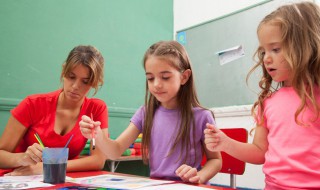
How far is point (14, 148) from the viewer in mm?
1395

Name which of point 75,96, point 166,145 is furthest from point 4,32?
point 166,145

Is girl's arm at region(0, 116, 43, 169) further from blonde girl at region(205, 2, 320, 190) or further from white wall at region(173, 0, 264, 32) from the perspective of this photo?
white wall at region(173, 0, 264, 32)

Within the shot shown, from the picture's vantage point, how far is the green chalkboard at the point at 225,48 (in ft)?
9.43

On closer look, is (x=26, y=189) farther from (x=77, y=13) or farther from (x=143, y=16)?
(x=143, y=16)

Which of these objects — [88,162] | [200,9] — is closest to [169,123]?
[88,162]

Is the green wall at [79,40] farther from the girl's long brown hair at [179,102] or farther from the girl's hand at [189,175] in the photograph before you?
the girl's hand at [189,175]

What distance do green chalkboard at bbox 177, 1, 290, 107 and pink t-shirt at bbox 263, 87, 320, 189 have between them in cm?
180

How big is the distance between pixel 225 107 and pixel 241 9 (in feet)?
3.30

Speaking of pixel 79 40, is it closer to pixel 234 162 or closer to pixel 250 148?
pixel 234 162

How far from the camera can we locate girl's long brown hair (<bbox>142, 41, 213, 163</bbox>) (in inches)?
50.7

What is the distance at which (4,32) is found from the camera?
2.31 metres

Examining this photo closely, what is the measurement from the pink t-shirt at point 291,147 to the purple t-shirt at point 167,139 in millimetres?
372

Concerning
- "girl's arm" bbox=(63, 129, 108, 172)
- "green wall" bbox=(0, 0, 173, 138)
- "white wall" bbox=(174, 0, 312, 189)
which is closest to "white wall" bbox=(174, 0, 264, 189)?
"white wall" bbox=(174, 0, 312, 189)

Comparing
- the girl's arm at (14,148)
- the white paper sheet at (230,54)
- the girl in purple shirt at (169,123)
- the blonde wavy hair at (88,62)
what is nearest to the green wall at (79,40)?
the white paper sheet at (230,54)
